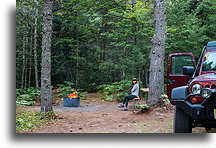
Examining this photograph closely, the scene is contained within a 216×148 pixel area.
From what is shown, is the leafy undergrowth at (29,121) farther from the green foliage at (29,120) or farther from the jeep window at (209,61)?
the jeep window at (209,61)

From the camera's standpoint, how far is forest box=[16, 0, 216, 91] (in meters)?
8.25

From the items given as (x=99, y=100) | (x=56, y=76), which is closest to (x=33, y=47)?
(x=56, y=76)

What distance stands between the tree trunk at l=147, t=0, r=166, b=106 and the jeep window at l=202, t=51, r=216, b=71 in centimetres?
202

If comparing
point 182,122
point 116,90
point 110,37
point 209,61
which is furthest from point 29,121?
point 110,37

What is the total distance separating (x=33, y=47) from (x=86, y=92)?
3767 millimetres

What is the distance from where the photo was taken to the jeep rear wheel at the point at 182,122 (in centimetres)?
337

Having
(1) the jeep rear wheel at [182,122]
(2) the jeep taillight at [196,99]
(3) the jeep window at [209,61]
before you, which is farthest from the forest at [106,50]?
(2) the jeep taillight at [196,99]

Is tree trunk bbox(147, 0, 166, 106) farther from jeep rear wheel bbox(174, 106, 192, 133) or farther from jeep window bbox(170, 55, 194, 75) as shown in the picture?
jeep rear wheel bbox(174, 106, 192, 133)

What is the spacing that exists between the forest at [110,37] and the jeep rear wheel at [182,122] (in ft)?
14.2

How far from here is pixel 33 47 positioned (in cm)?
741

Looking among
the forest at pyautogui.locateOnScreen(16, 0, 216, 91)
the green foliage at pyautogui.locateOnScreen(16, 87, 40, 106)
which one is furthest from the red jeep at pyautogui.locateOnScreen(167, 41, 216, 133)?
the green foliage at pyautogui.locateOnScreen(16, 87, 40, 106)

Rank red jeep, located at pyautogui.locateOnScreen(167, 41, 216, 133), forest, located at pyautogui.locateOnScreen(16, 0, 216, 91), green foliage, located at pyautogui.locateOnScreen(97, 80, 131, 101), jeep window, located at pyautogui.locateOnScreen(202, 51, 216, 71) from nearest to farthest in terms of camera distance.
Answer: red jeep, located at pyautogui.locateOnScreen(167, 41, 216, 133) → jeep window, located at pyautogui.locateOnScreen(202, 51, 216, 71) → forest, located at pyautogui.locateOnScreen(16, 0, 216, 91) → green foliage, located at pyautogui.locateOnScreen(97, 80, 131, 101)

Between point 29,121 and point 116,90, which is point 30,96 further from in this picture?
point 116,90

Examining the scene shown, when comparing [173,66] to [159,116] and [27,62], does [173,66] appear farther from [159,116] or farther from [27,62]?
[27,62]
